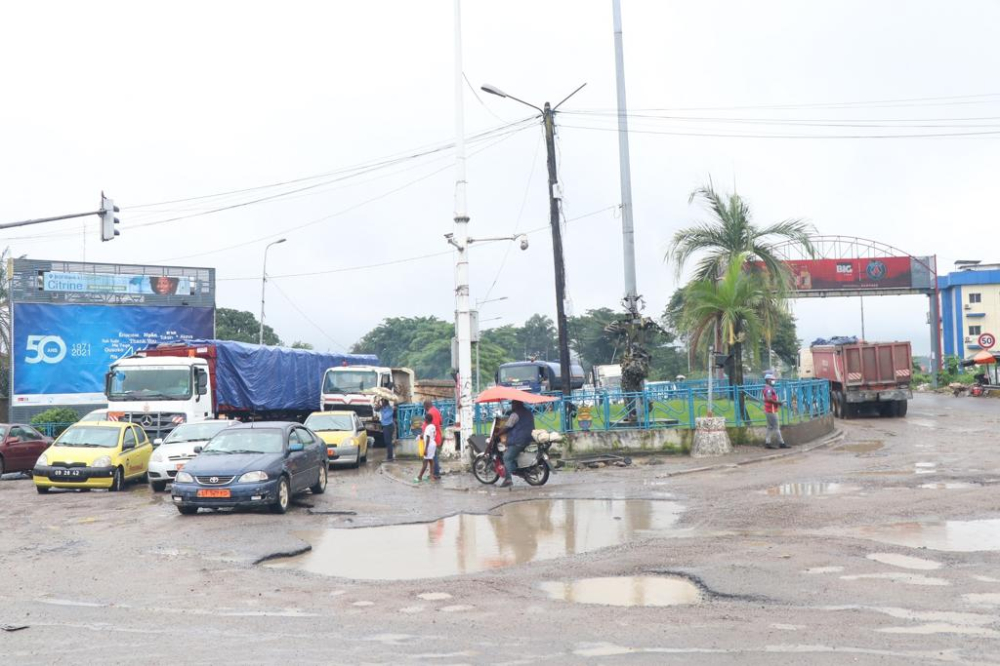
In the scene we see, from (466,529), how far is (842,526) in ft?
15.8

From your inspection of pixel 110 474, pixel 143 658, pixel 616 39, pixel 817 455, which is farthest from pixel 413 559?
pixel 616 39

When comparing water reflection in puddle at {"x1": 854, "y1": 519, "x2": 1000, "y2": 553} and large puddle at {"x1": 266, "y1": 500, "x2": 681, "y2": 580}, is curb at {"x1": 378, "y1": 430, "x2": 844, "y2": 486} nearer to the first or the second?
large puddle at {"x1": 266, "y1": 500, "x2": 681, "y2": 580}

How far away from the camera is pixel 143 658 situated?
6.50 metres

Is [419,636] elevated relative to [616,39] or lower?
lower

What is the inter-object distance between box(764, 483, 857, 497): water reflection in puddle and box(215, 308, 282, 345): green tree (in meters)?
61.0

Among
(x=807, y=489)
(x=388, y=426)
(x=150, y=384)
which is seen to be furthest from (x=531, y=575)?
(x=150, y=384)

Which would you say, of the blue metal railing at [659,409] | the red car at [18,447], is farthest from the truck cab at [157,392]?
the blue metal railing at [659,409]

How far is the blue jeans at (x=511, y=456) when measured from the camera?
56.4 ft

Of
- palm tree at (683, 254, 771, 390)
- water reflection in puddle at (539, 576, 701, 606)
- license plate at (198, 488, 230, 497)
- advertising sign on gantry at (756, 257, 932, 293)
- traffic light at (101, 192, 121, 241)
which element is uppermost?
advertising sign on gantry at (756, 257, 932, 293)

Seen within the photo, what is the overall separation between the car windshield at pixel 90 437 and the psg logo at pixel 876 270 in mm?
57051

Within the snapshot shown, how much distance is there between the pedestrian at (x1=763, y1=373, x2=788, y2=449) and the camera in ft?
69.4

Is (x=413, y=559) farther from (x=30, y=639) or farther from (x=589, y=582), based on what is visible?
(x=30, y=639)

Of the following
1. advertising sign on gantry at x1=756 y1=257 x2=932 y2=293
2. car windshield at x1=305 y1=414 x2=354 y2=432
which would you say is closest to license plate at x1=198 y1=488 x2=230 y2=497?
car windshield at x1=305 y1=414 x2=354 y2=432

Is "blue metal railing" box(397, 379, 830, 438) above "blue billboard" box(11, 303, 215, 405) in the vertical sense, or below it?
below
